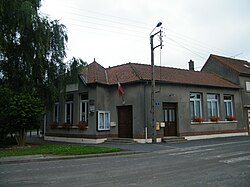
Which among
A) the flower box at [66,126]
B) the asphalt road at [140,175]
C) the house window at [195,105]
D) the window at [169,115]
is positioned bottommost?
the asphalt road at [140,175]

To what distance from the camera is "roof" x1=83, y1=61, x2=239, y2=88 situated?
71.7 feet

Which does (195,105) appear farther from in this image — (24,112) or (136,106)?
(24,112)

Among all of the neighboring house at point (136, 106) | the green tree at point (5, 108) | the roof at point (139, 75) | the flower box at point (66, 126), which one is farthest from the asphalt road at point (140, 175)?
the flower box at point (66, 126)

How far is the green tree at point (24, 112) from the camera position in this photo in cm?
1714

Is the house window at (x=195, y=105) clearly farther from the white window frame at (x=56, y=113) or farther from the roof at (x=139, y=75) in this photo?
the white window frame at (x=56, y=113)

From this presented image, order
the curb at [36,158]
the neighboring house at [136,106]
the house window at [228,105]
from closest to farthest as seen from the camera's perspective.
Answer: the curb at [36,158] → the neighboring house at [136,106] → the house window at [228,105]

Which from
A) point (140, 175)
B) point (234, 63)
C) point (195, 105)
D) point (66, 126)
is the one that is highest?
point (234, 63)

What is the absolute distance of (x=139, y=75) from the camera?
70.4ft

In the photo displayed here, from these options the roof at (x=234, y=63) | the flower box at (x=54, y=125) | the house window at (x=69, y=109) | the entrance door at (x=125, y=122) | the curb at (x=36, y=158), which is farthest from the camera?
the roof at (x=234, y=63)

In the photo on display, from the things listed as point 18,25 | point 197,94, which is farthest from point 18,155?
point 197,94

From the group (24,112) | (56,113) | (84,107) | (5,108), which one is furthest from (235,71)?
(5,108)

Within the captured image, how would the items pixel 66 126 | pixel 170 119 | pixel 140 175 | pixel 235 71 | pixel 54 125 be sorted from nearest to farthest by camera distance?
pixel 140 175 < pixel 170 119 < pixel 66 126 < pixel 54 125 < pixel 235 71

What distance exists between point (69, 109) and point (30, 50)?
699 centimetres

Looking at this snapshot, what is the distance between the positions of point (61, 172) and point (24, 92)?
1037cm
